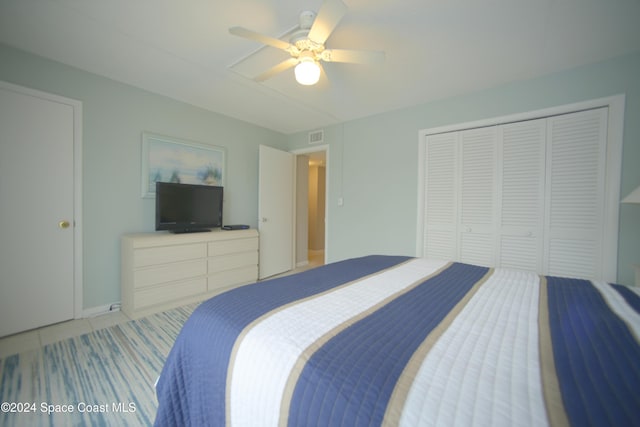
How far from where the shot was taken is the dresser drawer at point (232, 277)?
2.89m

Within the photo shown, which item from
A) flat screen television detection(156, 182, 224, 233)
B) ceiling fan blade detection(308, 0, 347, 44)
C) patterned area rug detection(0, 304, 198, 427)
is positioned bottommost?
patterned area rug detection(0, 304, 198, 427)

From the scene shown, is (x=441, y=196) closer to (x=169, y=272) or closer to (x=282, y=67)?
(x=282, y=67)

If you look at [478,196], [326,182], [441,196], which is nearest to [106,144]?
[326,182]

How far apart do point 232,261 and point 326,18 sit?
2.68 meters

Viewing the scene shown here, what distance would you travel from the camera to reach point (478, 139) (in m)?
2.59

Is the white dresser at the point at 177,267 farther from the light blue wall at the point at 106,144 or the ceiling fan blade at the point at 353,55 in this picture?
the ceiling fan blade at the point at 353,55

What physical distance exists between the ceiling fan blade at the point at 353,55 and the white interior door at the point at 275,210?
7.06ft

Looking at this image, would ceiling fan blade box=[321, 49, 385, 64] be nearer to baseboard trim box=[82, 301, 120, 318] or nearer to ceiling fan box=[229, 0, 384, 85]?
ceiling fan box=[229, 0, 384, 85]

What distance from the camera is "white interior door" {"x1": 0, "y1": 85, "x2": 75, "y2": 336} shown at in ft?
6.46

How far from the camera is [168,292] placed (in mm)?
2512

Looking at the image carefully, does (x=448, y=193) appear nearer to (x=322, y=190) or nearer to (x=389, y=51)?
(x=389, y=51)

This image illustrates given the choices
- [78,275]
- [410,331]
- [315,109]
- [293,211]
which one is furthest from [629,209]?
[78,275]

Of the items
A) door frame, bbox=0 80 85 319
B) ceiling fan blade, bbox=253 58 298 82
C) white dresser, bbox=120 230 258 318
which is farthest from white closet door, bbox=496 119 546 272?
door frame, bbox=0 80 85 319

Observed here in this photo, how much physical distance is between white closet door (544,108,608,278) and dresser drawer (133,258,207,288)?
349 cm
